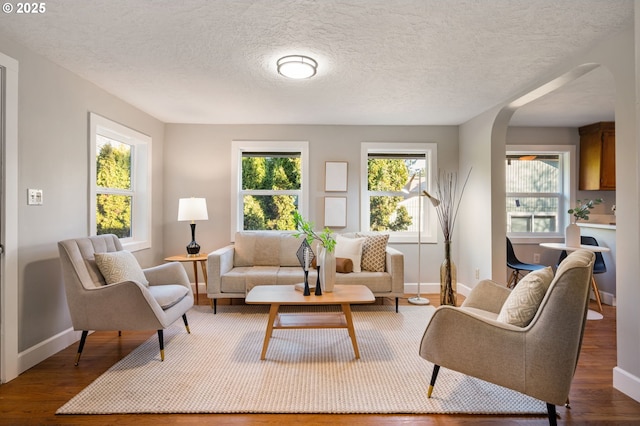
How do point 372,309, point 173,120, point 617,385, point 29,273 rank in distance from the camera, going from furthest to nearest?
point 173,120
point 372,309
point 29,273
point 617,385

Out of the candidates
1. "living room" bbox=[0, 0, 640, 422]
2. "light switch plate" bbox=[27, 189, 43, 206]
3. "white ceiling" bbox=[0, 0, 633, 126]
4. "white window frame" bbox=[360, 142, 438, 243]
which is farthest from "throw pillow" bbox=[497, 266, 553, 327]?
"light switch plate" bbox=[27, 189, 43, 206]

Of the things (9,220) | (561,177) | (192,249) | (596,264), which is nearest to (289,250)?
(192,249)

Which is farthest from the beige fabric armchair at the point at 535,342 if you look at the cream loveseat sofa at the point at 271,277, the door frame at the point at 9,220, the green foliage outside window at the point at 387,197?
the green foliage outside window at the point at 387,197

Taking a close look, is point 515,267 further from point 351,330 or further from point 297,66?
point 297,66

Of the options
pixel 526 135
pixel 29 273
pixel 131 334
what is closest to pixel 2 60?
pixel 29 273

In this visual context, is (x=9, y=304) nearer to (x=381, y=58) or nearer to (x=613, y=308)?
(x=381, y=58)

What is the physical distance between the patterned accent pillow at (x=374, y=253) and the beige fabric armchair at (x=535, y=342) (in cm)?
202

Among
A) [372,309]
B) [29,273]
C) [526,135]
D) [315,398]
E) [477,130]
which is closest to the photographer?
[315,398]

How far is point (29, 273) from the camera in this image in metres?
2.56

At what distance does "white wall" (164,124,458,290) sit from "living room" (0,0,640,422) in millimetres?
14

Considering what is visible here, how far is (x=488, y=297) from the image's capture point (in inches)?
97.1

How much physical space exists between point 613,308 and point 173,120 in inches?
229

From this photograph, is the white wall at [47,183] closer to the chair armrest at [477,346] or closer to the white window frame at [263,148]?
the white window frame at [263,148]

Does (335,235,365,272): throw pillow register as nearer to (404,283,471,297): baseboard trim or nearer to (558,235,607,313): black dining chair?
(404,283,471,297): baseboard trim
